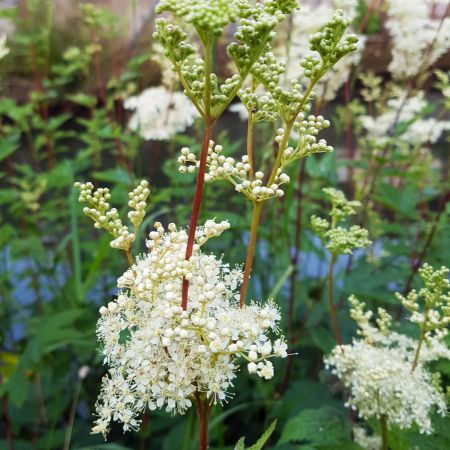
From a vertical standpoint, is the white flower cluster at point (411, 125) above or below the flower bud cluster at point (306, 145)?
below

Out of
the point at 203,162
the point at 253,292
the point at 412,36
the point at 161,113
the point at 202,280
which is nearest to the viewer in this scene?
the point at 203,162

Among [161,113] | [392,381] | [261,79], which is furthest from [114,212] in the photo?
[161,113]

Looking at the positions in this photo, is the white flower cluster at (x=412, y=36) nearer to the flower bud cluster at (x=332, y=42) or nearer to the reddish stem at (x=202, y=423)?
the flower bud cluster at (x=332, y=42)

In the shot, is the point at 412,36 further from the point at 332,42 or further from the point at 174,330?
the point at 174,330

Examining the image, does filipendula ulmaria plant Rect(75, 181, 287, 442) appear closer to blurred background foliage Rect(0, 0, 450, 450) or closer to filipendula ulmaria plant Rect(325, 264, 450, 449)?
filipendula ulmaria plant Rect(325, 264, 450, 449)

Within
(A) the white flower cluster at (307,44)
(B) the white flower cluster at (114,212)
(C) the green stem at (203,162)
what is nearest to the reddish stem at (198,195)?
(C) the green stem at (203,162)

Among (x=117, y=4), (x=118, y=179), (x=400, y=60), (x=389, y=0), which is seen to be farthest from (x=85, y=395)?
(x=117, y=4)
